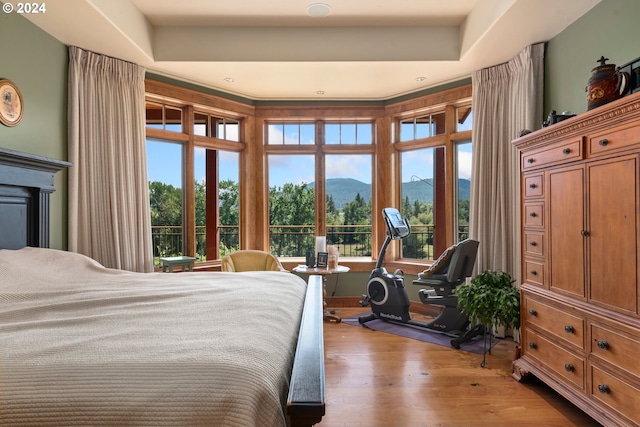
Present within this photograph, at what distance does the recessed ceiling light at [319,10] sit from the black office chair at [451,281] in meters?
2.54

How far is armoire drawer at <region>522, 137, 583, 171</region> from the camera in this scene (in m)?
2.13

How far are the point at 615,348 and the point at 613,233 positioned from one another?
23.2 inches

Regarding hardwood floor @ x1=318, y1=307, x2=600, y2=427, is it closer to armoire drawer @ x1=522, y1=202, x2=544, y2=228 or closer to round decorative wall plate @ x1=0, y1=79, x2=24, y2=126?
armoire drawer @ x1=522, y1=202, x2=544, y2=228

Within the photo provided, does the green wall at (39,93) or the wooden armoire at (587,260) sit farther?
the green wall at (39,93)

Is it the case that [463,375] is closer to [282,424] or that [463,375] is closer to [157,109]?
[282,424]

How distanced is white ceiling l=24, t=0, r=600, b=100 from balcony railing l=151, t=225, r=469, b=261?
74.4 inches

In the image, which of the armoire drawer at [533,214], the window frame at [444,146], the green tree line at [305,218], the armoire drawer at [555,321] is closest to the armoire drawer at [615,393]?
the armoire drawer at [555,321]

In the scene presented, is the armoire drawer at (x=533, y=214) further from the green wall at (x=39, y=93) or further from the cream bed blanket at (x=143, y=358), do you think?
the green wall at (x=39, y=93)

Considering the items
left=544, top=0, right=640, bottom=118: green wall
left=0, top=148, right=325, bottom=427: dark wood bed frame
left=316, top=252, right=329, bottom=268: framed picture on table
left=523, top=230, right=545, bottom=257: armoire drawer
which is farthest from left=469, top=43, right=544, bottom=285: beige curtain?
left=0, top=148, right=325, bottom=427: dark wood bed frame

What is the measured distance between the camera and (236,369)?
3.06ft

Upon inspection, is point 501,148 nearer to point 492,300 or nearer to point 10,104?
point 492,300

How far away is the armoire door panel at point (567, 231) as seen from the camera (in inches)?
83.0

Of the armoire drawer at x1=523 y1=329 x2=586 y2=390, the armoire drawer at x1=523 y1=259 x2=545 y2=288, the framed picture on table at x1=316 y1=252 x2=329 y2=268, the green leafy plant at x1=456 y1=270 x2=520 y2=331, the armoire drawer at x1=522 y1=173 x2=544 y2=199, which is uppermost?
the armoire drawer at x1=522 y1=173 x2=544 y2=199

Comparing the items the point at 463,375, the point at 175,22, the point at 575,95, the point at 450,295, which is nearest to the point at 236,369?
the point at 463,375
